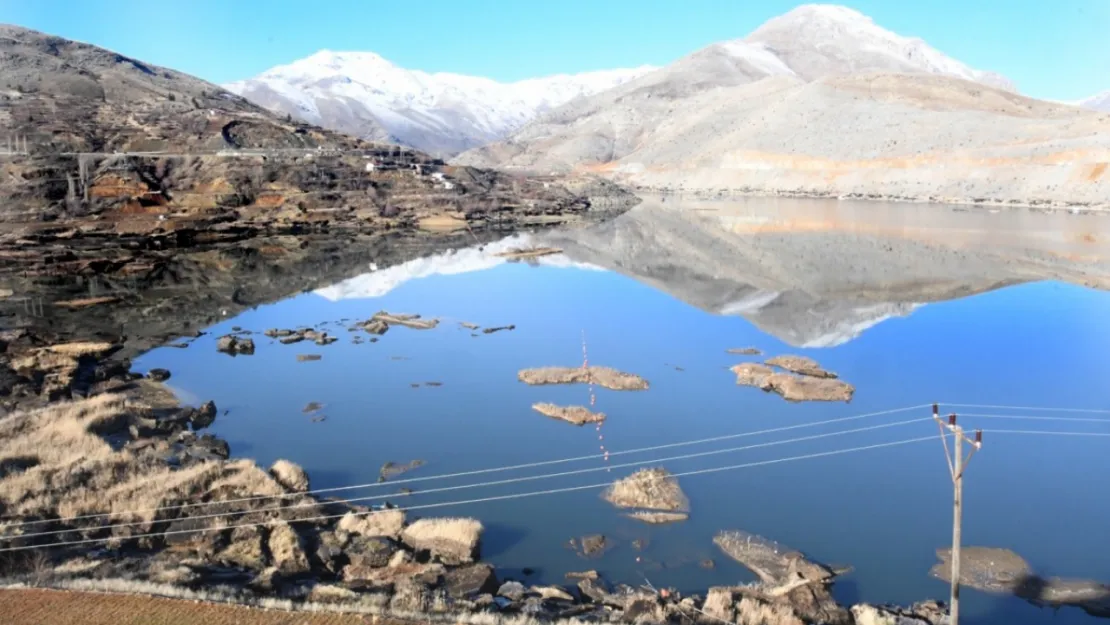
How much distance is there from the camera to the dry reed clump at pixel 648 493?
12547 millimetres

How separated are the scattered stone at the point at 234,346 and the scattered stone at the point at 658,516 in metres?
14.8

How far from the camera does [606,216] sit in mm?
65688

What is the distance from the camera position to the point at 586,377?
20062mm

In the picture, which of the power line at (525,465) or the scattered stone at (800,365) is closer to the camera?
the power line at (525,465)

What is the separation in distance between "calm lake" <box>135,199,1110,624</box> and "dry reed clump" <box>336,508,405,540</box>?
1057 mm

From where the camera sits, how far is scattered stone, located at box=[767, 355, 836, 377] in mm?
20281

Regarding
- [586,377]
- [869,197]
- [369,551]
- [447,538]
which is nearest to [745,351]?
[586,377]

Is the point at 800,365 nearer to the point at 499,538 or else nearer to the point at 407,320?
the point at 499,538

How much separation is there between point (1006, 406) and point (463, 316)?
1712 cm

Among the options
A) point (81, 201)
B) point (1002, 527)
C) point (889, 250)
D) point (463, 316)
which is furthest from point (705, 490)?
point (81, 201)

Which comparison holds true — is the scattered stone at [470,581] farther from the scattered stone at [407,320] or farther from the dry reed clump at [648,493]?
the scattered stone at [407,320]

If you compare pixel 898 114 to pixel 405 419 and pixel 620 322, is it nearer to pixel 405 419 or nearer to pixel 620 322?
pixel 620 322

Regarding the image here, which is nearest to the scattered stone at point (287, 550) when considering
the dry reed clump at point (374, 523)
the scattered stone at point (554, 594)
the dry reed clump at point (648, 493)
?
the dry reed clump at point (374, 523)

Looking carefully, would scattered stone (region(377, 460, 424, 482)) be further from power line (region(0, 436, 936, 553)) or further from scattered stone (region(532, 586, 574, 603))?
scattered stone (region(532, 586, 574, 603))
